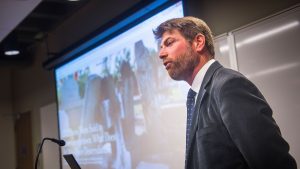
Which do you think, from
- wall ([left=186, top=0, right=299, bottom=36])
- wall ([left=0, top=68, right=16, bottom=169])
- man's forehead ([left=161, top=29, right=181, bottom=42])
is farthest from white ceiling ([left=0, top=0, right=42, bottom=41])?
wall ([left=0, top=68, right=16, bottom=169])

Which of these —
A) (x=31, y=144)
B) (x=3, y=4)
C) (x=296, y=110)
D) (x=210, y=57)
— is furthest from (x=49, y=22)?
(x=210, y=57)

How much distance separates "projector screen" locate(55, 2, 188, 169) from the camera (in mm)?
2914

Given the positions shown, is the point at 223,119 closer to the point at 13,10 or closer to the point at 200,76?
the point at 200,76

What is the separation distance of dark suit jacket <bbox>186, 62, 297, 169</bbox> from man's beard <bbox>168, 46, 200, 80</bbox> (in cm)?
13

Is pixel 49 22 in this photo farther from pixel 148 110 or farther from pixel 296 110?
pixel 296 110

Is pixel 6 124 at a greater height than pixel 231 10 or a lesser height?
lesser

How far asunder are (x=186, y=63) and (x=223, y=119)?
31 centimetres

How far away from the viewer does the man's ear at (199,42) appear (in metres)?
1.33

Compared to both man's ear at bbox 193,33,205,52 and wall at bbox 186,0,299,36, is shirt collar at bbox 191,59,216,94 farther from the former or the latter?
wall at bbox 186,0,299,36

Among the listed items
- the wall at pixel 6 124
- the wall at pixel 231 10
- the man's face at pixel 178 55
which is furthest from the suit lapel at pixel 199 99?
the wall at pixel 6 124

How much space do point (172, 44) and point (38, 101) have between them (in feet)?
16.7

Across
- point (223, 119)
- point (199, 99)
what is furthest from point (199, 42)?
point (223, 119)

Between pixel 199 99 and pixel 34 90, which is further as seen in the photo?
pixel 34 90

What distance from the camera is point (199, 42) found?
134cm
